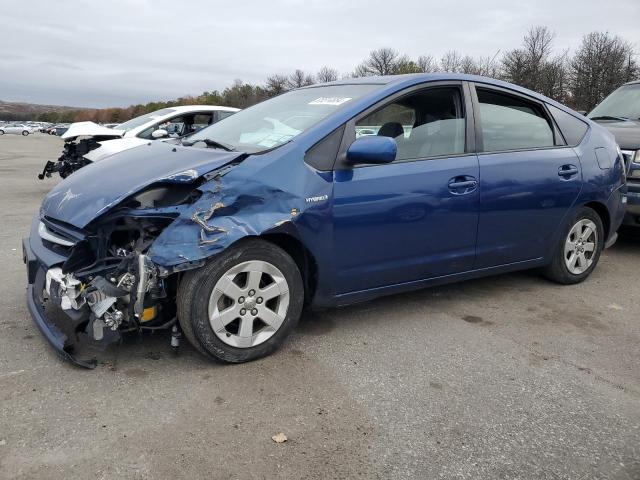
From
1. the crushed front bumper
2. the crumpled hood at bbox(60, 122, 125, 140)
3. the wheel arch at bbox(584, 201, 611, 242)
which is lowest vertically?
the crushed front bumper

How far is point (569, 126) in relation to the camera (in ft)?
15.4

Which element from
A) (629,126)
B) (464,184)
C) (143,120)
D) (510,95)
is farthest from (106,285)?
(143,120)

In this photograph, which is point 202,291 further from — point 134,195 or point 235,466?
point 235,466

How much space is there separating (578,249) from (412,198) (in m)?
2.11

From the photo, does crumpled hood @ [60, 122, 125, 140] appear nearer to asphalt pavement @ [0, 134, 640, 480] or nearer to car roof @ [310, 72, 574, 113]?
asphalt pavement @ [0, 134, 640, 480]

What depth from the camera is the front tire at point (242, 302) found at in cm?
295

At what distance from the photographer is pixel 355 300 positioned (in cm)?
358

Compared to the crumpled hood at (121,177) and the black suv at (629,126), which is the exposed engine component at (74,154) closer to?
the crumpled hood at (121,177)

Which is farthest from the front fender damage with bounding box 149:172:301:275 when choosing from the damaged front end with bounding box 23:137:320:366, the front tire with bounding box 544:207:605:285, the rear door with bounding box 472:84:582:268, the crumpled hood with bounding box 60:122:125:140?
the crumpled hood with bounding box 60:122:125:140

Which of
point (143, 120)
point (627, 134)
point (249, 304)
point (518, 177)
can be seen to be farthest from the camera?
point (143, 120)

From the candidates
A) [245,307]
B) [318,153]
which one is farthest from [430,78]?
[245,307]

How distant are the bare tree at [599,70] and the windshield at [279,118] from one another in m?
39.6

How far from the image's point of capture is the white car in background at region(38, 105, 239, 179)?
8.85 m

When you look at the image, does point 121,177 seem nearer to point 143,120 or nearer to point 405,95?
point 405,95
